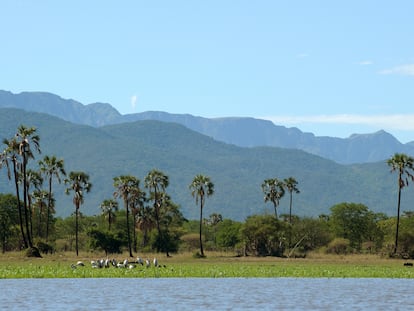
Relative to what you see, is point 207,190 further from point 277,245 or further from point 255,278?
point 255,278

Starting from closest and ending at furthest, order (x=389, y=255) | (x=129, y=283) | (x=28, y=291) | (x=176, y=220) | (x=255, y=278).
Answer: (x=28, y=291) → (x=129, y=283) → (x=255, y=278) → (x=389, y=255) → (x=176, y=220)

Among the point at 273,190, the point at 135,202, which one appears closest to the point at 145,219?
the point at 135,202

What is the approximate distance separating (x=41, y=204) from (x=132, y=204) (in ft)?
46.4

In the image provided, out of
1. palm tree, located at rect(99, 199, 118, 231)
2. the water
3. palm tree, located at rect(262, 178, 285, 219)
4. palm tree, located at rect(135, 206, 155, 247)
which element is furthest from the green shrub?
the water

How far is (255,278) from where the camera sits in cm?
6650

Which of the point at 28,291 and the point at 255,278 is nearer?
the point at 28,291

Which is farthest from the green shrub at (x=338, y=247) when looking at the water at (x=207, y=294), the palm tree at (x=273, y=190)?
the water at (x=207, y=294)

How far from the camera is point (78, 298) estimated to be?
154ft

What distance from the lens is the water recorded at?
4259cm

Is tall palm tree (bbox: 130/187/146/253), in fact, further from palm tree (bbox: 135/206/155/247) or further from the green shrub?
the green shrub

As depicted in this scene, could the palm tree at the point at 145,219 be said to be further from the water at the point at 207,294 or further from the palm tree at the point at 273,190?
the water at the point at 207,294

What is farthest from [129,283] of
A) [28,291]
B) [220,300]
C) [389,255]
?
[389,255]

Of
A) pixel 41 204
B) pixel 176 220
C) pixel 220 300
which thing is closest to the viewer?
pixel 220 300

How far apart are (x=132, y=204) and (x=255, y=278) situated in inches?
2809
